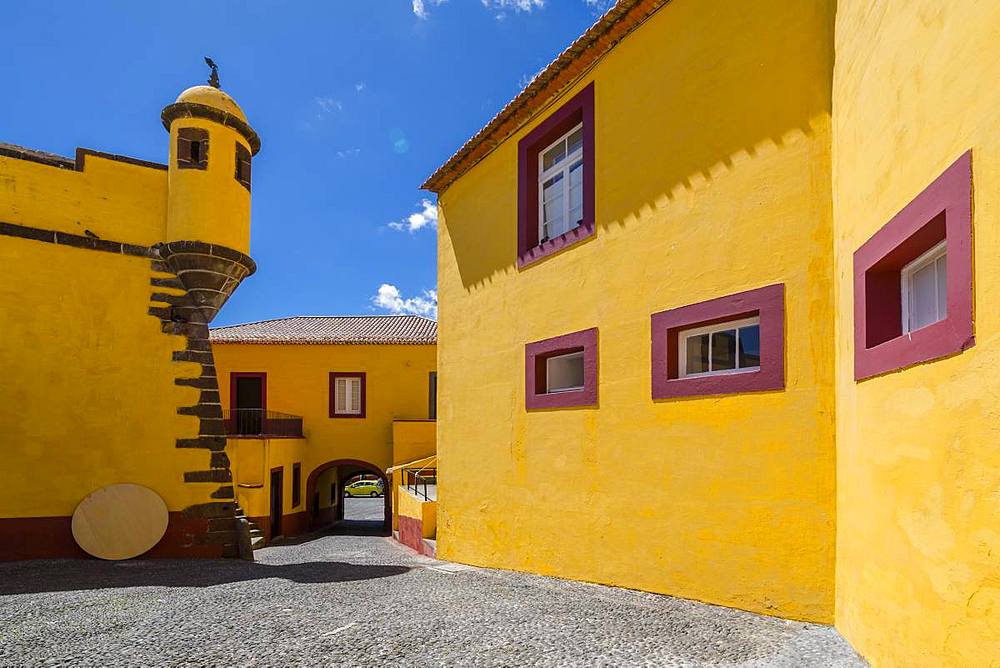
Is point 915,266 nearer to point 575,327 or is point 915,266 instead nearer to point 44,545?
point 575,327

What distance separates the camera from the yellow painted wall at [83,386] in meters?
9.16

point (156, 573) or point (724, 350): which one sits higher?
point (724, 350)

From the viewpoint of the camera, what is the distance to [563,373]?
27.2 feet

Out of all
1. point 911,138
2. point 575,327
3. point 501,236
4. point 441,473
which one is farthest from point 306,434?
point 911,138

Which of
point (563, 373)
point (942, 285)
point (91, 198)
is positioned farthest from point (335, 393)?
point (942, 285)

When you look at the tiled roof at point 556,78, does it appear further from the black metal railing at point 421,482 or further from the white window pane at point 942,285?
the black metal railing at point 421,482

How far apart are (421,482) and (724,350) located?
13.4 meters

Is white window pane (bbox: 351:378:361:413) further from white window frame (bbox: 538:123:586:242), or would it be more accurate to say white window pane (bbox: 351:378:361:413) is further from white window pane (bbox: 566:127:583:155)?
white window pane (bbox: 566:127:583:155)

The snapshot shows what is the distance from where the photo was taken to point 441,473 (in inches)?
408

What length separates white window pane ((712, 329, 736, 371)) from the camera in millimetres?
5852

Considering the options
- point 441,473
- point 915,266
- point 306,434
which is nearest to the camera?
point 915,266

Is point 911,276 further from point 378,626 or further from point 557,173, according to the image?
point 557,173

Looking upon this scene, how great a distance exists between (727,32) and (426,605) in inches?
220

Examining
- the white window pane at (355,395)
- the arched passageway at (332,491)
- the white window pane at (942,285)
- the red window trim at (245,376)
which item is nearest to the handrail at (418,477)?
the arched passageway at (332,491)
